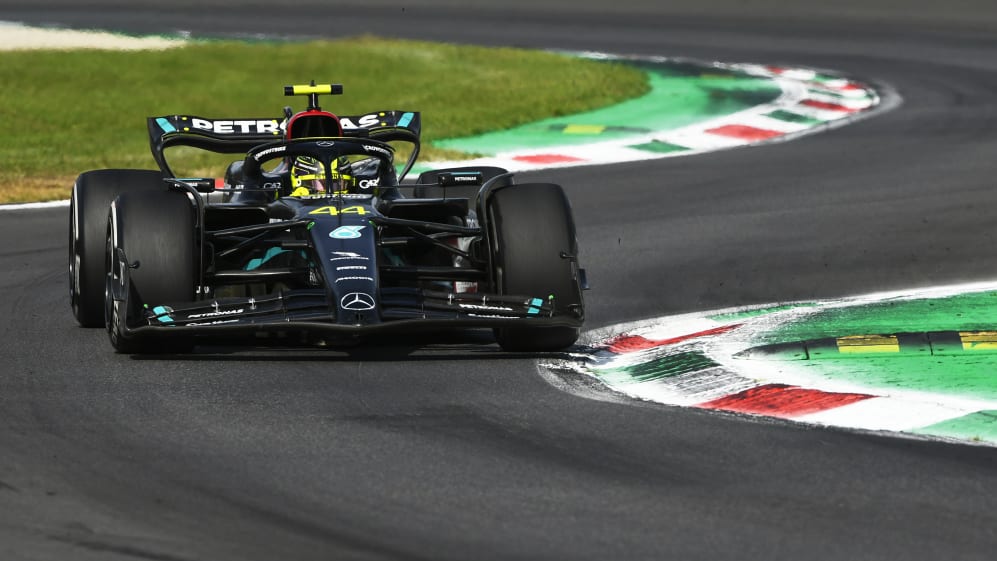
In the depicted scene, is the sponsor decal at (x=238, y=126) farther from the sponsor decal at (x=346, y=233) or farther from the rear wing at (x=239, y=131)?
the sponsor decal at (x=346, y=233)

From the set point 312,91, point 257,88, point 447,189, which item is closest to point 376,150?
point 312,91

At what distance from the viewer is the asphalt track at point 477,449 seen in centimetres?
598

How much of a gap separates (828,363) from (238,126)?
477 centimetres

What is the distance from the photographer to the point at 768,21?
3369 cm

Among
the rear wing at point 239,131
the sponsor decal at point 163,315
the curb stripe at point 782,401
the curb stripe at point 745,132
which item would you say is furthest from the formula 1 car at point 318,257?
the curb stripe at point 745,132

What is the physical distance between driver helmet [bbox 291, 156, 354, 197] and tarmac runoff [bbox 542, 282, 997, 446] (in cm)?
180

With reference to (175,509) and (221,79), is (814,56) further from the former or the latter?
(175,509)

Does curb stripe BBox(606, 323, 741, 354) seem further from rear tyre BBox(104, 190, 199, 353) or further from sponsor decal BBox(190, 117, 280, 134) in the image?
sponsor decal BBox(190, 117, 280, 134)

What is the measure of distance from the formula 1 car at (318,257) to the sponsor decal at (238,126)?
→ 0.70 metres

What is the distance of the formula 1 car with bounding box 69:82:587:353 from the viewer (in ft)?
29.9

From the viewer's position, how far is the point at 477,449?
7242mm

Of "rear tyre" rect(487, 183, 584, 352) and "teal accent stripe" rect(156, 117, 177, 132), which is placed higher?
"teal accent stripe" rect(156, 117, 177, 132)

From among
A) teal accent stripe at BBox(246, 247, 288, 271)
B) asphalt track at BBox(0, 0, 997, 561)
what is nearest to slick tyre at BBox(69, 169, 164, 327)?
asphalt track at BBox(0, 0, 997, 561)

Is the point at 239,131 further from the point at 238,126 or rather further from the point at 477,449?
the point at 477,449
